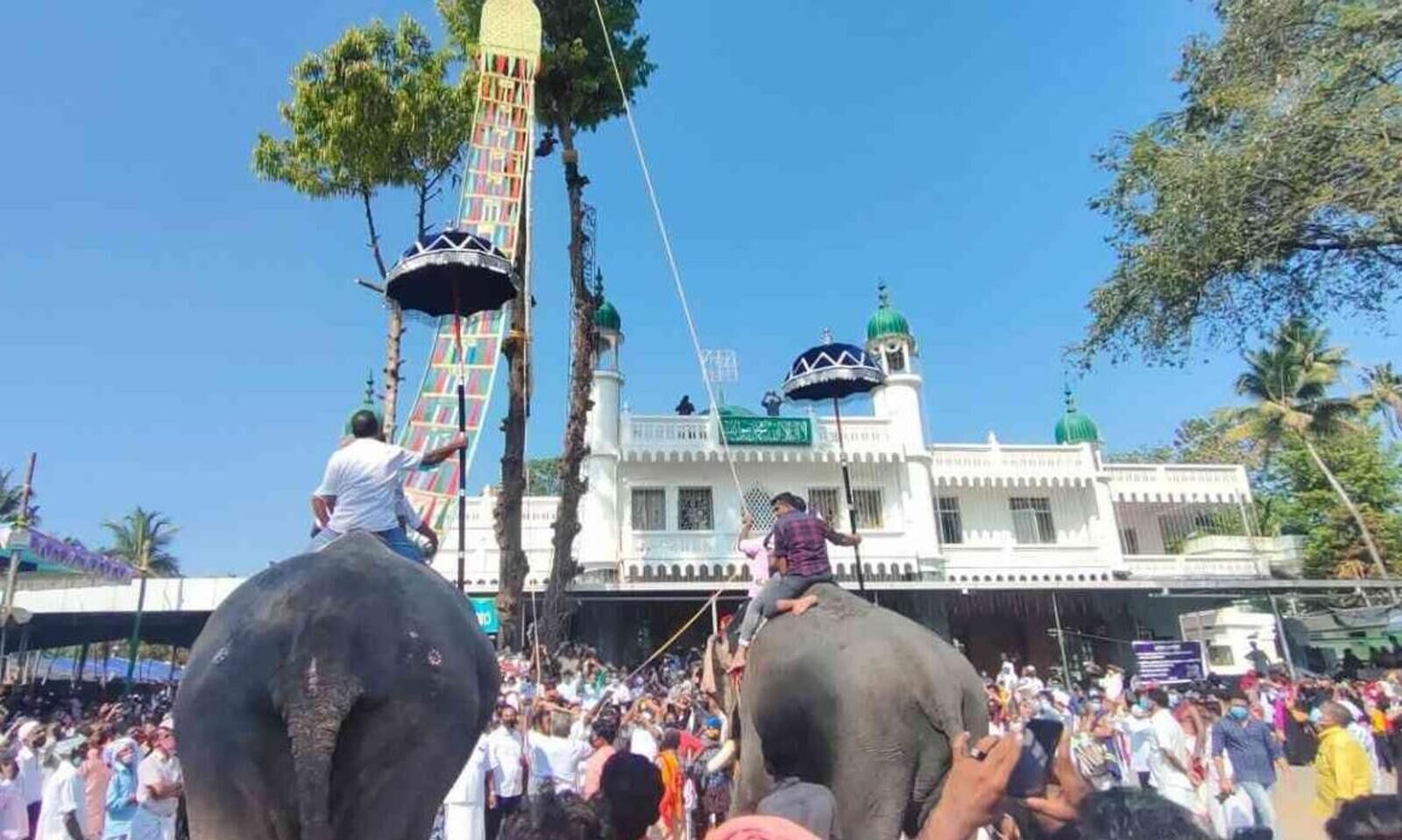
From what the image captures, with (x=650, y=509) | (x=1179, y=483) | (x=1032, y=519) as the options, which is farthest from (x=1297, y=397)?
(x=650, y=509)

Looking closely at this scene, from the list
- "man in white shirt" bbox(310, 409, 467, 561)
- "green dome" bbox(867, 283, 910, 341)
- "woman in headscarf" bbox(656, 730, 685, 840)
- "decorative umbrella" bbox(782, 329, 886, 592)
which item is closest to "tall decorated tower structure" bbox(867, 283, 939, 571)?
"green dome" bbox(867, 283, 910, 341)

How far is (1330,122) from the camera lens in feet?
34.8

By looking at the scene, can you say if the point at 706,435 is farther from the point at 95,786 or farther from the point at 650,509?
the point at 95,786

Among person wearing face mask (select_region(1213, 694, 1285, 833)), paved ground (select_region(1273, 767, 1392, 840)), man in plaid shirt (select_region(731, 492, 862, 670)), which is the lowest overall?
paved ground (select_region(1273, 767, 1392, 840))

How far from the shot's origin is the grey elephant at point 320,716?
315 centimetres

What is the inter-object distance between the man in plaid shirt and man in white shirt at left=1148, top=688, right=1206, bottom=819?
5.80 metres

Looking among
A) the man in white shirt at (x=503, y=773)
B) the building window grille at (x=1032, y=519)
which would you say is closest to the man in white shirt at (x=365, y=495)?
the man in white shirt at (x=503, y=773)

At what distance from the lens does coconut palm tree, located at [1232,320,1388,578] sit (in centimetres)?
3575

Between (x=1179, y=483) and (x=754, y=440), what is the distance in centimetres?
1524

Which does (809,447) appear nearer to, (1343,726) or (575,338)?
(575,338)

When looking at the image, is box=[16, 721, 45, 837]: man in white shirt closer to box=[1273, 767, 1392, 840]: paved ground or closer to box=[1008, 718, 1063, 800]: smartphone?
box=[1008, 718, 1063, 800]: smartphone

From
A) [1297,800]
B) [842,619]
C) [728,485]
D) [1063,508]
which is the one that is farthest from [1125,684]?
[842,619]

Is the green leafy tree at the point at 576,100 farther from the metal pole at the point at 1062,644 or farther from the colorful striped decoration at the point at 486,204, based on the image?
the metal pole at the point at 1062,644

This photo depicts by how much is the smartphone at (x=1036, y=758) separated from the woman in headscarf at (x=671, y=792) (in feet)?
20.1
